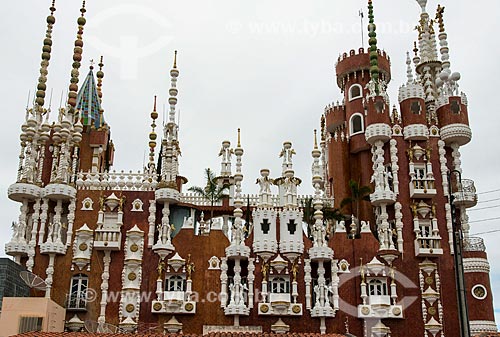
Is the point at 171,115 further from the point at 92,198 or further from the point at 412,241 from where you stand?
the point at 412,241

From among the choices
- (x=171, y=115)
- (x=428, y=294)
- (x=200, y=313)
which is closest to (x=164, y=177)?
(x=171, y=115)

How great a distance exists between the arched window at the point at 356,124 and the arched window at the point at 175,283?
48.0ft

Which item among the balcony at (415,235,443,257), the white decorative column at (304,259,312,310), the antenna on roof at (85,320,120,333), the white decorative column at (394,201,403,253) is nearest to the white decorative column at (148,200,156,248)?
the antenna on roof at (85,320,120,333)

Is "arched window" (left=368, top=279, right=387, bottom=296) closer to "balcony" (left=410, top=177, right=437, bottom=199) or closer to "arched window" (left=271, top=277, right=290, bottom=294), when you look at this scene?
"arched window" (left=271, top=277, right=290, bottom=294)

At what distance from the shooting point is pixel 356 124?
39.8m

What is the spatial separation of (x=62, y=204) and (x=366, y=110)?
1909 cm

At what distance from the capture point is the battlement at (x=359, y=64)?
41188 mm

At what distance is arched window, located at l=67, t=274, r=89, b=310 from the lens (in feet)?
107

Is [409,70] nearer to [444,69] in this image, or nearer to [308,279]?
[444,69]

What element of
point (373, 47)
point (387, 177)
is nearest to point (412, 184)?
point (387, 177)

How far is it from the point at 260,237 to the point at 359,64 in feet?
48.5

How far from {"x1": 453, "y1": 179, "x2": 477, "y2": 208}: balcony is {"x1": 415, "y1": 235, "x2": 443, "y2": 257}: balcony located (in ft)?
9.10

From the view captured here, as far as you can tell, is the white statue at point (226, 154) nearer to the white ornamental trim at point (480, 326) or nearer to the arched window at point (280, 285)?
the arched window at point (280, 285)

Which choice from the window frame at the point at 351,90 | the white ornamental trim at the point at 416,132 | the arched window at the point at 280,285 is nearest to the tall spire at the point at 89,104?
the arched window at the point at 280,285
